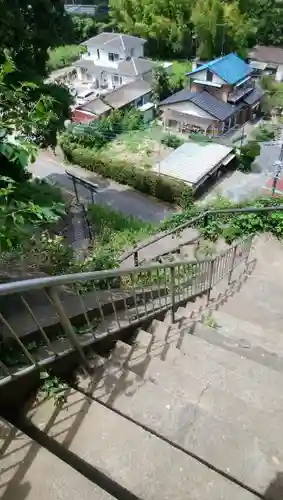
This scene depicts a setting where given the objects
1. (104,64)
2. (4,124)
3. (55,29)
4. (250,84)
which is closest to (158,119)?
(250,84)

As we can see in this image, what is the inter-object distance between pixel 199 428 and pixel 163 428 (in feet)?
0.74

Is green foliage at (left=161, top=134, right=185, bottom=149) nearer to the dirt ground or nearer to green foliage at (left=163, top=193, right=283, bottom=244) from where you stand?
the dirt ground

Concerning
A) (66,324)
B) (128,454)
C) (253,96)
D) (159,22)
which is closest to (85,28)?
(159,22)

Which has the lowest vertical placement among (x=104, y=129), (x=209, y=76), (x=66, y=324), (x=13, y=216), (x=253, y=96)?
(x=253, y=96)

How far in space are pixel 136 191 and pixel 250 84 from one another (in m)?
10.5

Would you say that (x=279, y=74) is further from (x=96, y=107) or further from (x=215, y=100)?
(x=96, y=107)

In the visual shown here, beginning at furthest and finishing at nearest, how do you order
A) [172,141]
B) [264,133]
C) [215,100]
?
[215,100], [264,133], [172,141]

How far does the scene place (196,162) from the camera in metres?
18.2

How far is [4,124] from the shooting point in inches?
116

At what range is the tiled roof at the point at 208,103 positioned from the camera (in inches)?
828

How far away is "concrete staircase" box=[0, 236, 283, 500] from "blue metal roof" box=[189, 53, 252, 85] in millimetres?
20816

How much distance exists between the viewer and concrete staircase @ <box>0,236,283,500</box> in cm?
222

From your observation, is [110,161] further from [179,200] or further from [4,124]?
[4,124]

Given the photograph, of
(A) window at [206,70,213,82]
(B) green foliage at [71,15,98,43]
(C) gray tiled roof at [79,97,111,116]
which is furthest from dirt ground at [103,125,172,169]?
(B) green foliage at [71,15,98,43]
